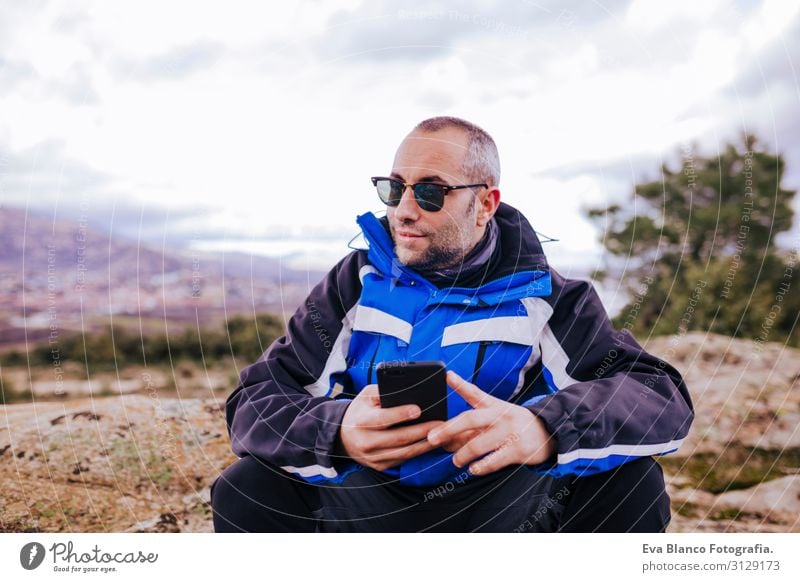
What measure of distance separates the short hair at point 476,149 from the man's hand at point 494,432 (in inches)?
21.0

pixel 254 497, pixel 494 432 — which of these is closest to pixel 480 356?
pixel 494 432

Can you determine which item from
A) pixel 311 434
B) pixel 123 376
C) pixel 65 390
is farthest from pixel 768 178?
pixel 65 390

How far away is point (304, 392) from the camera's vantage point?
1.94m

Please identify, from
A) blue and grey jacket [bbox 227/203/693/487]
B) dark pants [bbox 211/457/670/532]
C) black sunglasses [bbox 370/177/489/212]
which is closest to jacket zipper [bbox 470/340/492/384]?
blue and grey jacket [bbox 227/203/693/487]

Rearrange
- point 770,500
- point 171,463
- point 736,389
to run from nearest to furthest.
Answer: point 770,500 < point 171,463 < point 736,389

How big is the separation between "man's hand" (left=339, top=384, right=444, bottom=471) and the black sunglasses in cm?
47

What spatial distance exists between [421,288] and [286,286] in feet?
1.55

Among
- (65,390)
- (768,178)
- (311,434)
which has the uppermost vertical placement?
(768,178)

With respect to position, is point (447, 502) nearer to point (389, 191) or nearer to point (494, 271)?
point (494, 271)

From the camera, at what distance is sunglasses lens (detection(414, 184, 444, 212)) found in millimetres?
1928

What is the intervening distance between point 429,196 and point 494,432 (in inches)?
23.4

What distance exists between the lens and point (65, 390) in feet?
8.87

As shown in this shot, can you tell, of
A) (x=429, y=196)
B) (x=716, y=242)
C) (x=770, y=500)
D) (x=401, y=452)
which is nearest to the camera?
(x=401, y=452)
